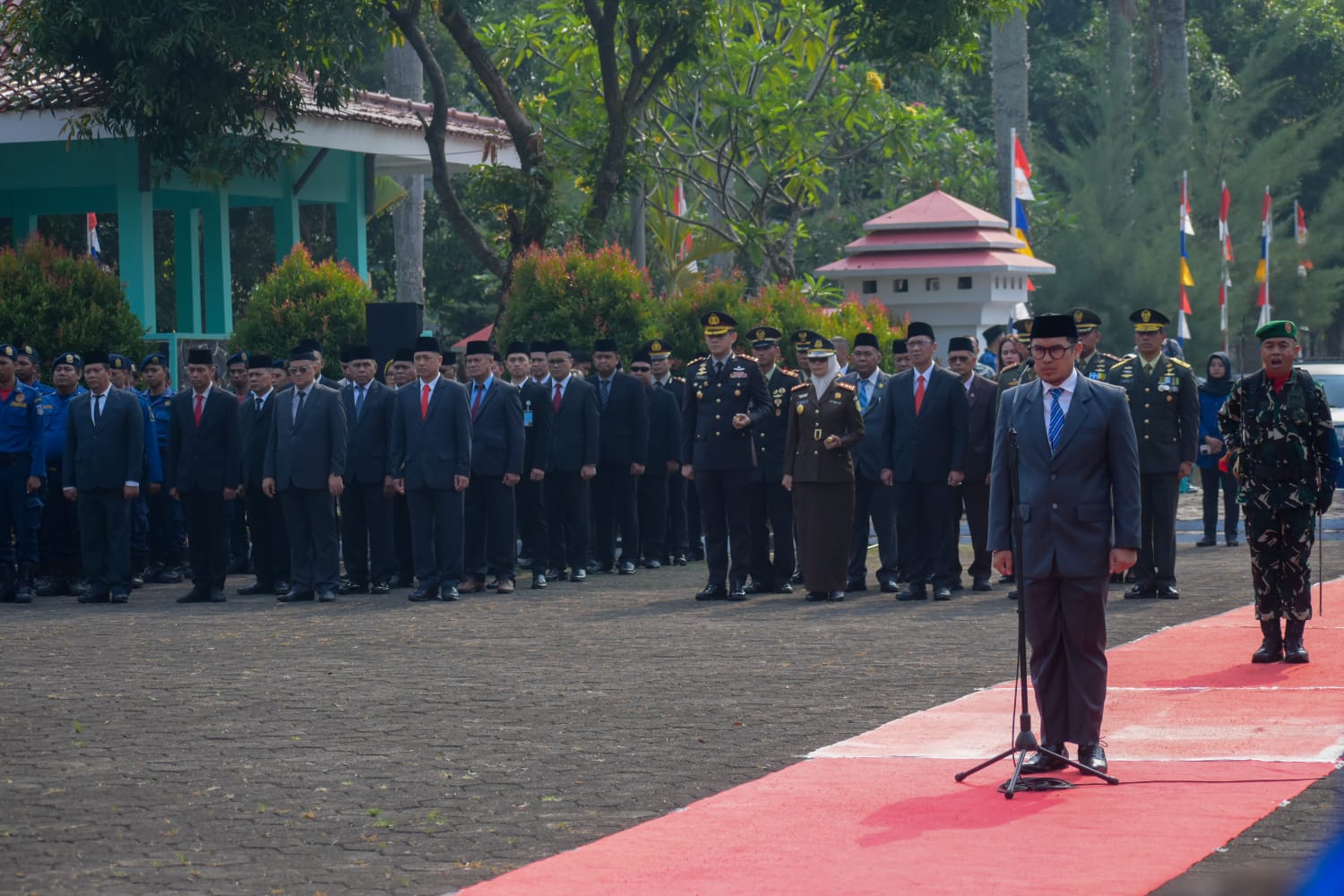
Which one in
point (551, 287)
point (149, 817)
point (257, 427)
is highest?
point (551, 287)

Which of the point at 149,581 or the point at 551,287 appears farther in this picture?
the point at 551,287

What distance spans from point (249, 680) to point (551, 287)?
1094 centimetres

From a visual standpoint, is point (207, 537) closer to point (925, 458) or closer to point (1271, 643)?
point (925, 458)

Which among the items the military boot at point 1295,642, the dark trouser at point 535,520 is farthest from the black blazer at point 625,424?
the military boot at point 1295,642

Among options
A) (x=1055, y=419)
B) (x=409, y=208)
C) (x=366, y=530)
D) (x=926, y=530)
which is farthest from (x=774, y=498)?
(x=409, y=208)

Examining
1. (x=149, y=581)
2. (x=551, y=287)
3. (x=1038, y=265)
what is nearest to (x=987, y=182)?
(x=1038, y=265)

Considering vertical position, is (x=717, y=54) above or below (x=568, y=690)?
above

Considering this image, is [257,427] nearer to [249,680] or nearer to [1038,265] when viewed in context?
[249,680]

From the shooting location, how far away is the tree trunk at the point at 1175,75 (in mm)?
39750

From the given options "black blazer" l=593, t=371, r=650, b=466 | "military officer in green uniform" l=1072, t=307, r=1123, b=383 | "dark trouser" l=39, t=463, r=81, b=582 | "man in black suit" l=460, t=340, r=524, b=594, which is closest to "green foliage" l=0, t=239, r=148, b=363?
"dark trouser" l=39, t=463, r=81, b=582

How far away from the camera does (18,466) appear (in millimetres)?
14953

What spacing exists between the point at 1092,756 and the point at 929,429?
701 cm

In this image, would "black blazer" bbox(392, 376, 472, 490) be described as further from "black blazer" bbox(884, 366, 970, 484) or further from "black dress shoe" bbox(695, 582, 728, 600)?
"black blazer" bbox(884, 366, 970, 484)

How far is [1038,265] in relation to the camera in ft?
81.3
